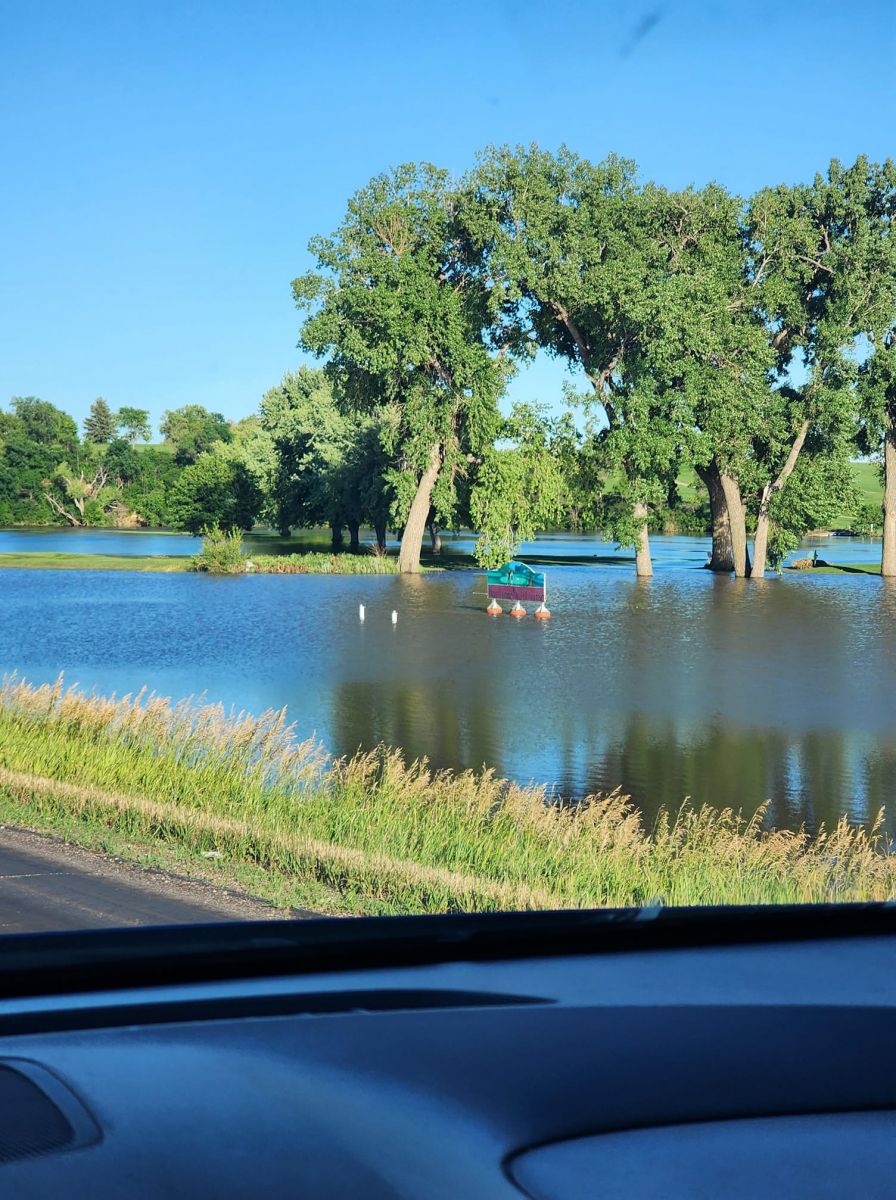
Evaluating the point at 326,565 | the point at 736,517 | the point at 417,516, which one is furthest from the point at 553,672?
the point at 736,517

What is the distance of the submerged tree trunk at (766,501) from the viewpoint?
6725cm

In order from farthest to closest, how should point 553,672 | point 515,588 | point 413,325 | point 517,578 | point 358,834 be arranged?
point 413,325
point 517,578
point 515,588
point 553,672
point 358,834

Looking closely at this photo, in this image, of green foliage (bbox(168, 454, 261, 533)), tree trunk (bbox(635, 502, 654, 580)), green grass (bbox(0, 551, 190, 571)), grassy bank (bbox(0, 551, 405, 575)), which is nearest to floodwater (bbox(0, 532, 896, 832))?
tree trunk (bbox(635, 502, 654, 580))

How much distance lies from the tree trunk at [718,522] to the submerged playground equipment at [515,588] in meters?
24.0

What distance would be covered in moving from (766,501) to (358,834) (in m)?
59.6

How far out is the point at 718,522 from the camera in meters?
75.1

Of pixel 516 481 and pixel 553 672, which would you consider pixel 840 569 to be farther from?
pixel 553 672

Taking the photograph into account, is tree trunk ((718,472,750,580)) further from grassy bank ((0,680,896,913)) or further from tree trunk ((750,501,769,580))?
grassy bank ((0,680,896,913))

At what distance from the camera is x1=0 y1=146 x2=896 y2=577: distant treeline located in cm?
6138

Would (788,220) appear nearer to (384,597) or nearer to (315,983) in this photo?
(384,597)

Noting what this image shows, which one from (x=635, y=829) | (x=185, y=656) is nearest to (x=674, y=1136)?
(x=635, y=829)

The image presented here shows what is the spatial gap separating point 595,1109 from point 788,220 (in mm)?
69007

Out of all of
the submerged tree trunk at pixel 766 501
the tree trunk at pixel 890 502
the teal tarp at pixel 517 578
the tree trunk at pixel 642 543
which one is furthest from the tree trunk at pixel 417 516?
the tree trunk at pixel 890 502

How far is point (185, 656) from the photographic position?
3297cm
